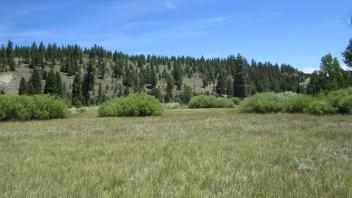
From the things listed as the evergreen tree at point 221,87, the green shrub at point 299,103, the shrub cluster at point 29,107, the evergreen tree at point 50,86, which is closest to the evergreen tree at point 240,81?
the evergreen tree at point 50,86

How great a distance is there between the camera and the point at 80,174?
8477mm

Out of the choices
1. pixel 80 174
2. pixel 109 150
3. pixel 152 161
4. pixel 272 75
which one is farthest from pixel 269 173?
pixel 272 75

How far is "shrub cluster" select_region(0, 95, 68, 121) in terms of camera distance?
33.2 metres

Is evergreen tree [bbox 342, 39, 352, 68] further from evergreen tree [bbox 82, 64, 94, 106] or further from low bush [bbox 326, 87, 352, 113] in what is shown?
evergreen tree [bbox 82, 64, 94, 106]

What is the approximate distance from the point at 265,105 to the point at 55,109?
18.8m

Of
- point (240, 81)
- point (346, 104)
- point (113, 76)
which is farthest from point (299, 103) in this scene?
point (113, 76)

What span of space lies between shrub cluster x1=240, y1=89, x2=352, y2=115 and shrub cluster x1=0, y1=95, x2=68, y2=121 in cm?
1744

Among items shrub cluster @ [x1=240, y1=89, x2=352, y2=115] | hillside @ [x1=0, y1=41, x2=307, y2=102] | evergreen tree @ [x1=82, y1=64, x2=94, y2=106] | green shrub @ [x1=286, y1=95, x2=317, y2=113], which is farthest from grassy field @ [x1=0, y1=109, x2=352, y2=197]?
hillside @ [x1=0, y1=41, x2=307, y2=102]

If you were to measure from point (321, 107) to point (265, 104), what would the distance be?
589 cm

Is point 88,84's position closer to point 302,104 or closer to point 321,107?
point 302,104

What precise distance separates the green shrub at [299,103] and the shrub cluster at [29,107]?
20033mm

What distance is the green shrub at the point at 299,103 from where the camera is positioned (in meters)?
34.0

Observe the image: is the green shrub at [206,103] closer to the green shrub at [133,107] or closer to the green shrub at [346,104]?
the green shrub at [133,107]

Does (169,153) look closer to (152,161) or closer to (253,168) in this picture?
(152,161)
